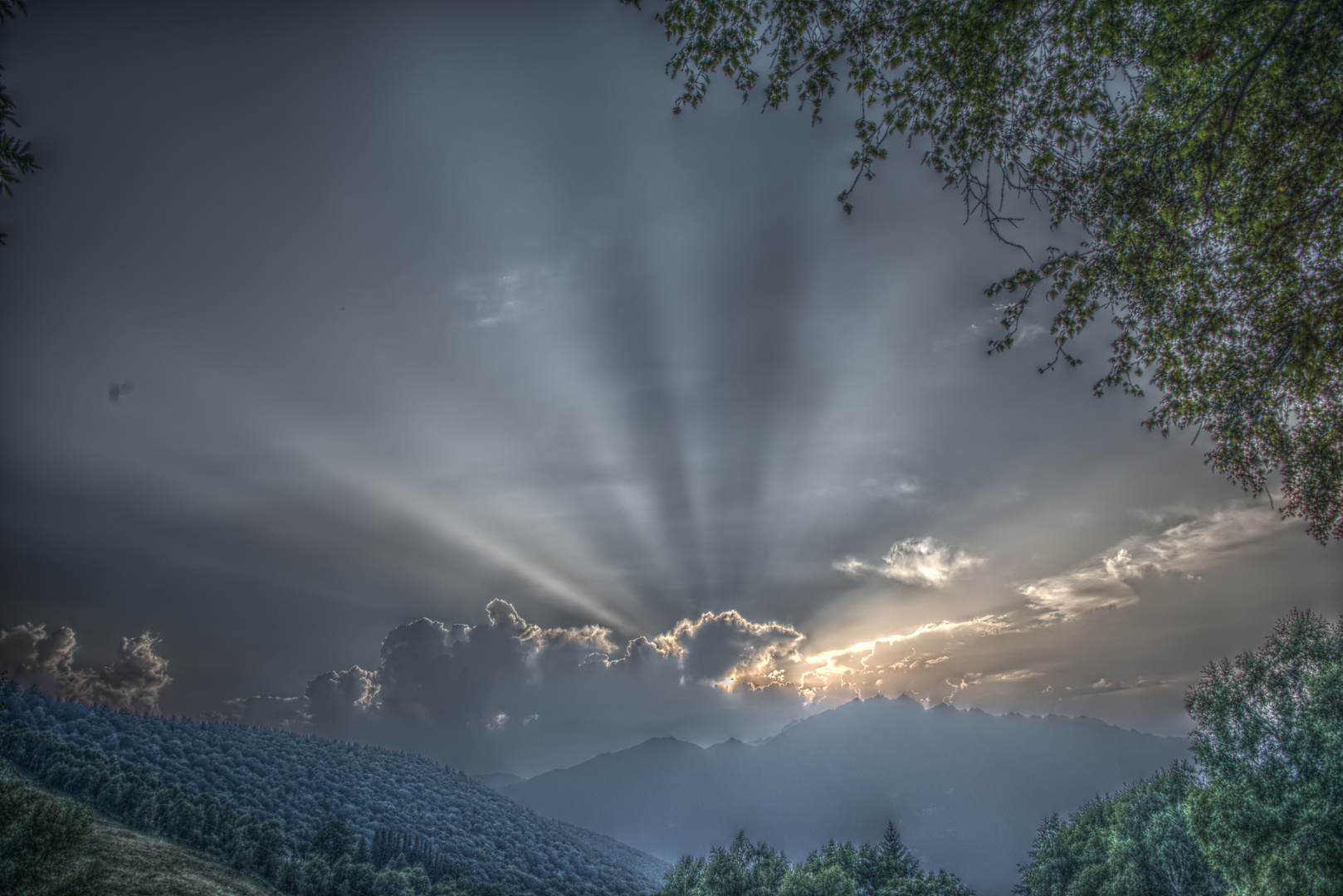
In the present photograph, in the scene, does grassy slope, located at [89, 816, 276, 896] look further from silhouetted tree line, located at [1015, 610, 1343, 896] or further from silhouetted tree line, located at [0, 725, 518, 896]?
silhouetted tree line, located at [1015, 610, 1343, 896]

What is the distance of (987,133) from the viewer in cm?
808

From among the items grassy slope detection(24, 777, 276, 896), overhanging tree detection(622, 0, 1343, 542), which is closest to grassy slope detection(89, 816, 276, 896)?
grassy slope detection(24, 777, 276, 896)

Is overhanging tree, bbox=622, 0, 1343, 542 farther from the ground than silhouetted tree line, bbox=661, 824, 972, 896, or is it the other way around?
overhanging tree, bbox=622, 0, 1343, 542

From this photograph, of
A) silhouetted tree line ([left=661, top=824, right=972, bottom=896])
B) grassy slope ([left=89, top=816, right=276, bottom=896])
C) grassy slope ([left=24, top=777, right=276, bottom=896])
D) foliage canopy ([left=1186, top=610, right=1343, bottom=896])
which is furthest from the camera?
grassy slope ([left=89, top=816, right=276, bottom=896])

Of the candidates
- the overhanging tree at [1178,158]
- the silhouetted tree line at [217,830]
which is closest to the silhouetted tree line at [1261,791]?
the overhanging tree at [1178,158]

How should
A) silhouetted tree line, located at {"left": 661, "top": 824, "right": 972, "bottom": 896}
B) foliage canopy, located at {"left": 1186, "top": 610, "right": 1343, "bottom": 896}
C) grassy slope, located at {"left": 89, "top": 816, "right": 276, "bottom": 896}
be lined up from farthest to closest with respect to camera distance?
grassy slope, located at {"left": 89, "top": 816, "right": 276, "bottom": 896} → silhouetted tree line, located at {"left": 661, "top": 824, "right": 972, "bottom": 896} → foliage canopy, located at {"left": 1186, "top": 610, "right": 1343, "bottom": 896}

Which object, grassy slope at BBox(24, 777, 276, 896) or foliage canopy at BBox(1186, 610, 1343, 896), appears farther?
grassy slope at BBox(24, 777, 276, 896)

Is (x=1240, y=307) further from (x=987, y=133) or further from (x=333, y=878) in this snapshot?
(x=333, y=878)

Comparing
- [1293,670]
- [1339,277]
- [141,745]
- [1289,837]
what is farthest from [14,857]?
[141,745]

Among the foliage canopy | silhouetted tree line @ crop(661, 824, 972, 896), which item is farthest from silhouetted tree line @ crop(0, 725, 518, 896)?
the foliage canopy

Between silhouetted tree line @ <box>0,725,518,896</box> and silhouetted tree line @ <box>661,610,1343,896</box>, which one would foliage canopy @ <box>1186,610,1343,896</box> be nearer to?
silhouetted tree line @ <box>661,610,1343,896</box>

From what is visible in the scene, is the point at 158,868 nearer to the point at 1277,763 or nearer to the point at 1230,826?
the point at 1230,826

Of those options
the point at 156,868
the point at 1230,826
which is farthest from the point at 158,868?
the point at 1230,826

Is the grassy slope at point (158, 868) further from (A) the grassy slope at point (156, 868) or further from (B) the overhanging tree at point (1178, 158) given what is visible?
(B) the overhanging tree at point (1178, 158)
